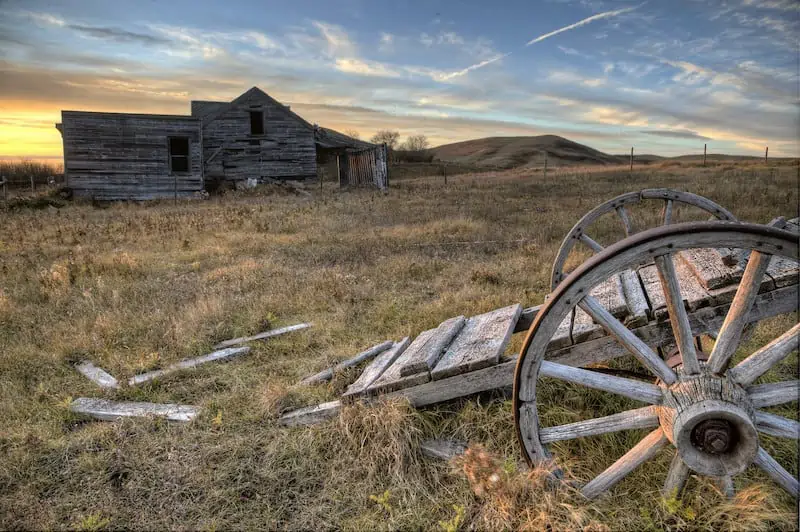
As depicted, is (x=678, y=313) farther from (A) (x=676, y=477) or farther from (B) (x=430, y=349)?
(B) (x=430, y=349)

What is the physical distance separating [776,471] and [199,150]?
22.5 m

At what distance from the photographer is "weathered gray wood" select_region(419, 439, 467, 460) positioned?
2.99 m

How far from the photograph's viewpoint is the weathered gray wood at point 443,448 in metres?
2.99

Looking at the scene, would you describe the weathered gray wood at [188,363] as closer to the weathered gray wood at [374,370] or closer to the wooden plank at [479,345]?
the weathered gray wood at [374,370]

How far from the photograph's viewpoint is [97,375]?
14.0 feet

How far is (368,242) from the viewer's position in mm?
9594

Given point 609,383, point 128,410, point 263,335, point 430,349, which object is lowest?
point 128,410

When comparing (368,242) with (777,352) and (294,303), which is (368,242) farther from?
(777,352)

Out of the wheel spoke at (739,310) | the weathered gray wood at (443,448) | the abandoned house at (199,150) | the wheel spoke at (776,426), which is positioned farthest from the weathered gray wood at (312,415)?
the abandoned house at (199,150)

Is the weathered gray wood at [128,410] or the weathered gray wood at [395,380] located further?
the weathered gray wood at [128,410]

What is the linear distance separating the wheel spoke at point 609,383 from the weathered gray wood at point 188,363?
10.4 ft

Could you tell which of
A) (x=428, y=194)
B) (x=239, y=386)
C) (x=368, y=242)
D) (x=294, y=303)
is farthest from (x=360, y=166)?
(x=239, y=386)

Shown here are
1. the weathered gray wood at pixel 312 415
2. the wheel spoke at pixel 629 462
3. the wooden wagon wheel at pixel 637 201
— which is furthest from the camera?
the wooden wagon wheel at pixel 637 201

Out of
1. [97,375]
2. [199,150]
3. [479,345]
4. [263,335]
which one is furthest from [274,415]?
[199,150]
